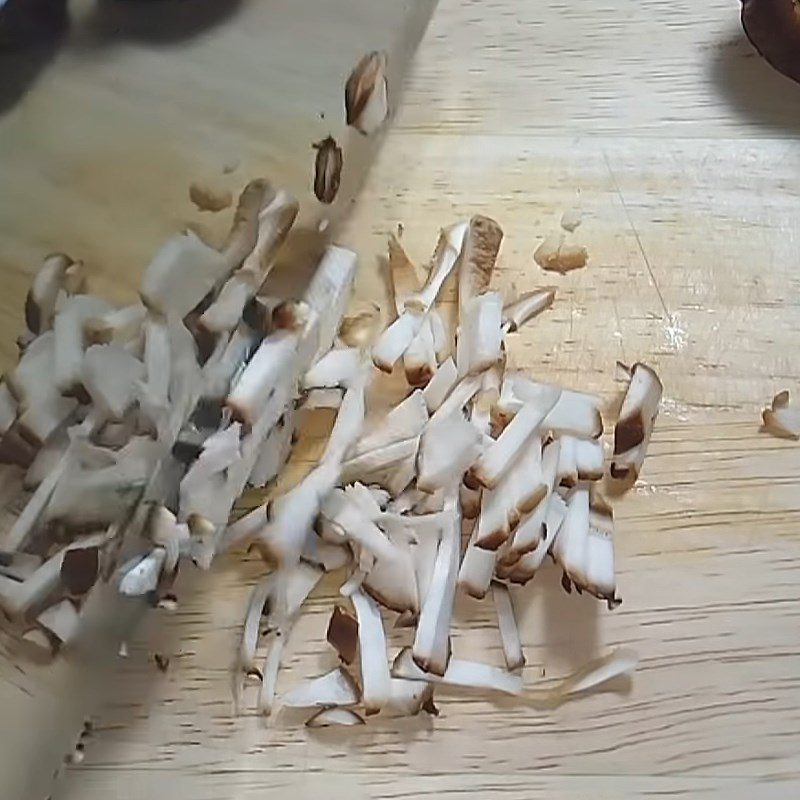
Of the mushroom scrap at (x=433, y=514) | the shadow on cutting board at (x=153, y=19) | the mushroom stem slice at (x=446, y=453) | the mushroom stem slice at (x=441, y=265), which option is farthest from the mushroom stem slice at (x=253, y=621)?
the shadow on cutting board at (x=153, y=19)

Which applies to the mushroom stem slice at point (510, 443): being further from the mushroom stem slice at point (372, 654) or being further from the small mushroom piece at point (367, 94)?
the small mushroom piece at point (367, 94)

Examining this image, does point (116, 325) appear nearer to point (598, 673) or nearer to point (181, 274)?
point (181, 274)

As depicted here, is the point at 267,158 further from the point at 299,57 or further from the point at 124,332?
the point at 124,332

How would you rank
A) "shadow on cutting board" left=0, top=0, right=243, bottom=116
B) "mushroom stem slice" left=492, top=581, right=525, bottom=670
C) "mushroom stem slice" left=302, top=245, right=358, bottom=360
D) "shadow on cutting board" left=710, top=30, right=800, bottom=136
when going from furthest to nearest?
"shadow on cutting board" left=710, top=30, right=800, bottom=136 < "mushroom stem slice" left=302, top=245, right=358, bottom=360 < "mushroom stem slice" left=492, top=581, right=525, bottom=670 < "shadow on cutting board" left=0, top=0, right=243, bottom=116

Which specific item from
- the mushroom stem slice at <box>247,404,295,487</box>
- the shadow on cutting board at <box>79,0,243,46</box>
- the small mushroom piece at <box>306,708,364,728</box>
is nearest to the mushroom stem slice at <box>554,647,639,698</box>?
the small mushroom piece at <box>306,708,364,728</box>

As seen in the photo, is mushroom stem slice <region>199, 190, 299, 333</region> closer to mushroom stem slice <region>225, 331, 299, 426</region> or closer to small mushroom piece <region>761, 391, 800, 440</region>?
mushroom stem slice <region>225, 331, 299, 426</region>
